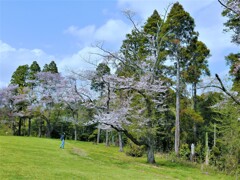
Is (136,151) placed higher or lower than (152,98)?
lower

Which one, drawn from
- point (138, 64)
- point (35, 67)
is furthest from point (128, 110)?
point (35, 67)

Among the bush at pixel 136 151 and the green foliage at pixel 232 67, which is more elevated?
the green foliage at pixel 232 67

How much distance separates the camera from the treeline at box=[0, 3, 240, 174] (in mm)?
15984

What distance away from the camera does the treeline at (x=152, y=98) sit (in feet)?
52.4

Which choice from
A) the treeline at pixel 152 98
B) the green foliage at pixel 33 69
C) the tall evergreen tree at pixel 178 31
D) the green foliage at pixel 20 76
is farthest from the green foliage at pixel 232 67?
the green foliage at pixel 20 76

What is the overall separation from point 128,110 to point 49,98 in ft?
66.4

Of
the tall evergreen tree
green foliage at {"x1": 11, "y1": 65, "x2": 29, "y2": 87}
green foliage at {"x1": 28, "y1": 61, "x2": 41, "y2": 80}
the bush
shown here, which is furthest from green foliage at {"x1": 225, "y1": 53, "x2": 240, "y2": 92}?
green foliage at {"x1": 11, "y1": 65, "x2": 29, "y2": 87}

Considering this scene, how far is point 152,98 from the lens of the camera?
57.5ft

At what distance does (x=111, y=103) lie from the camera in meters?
18.7

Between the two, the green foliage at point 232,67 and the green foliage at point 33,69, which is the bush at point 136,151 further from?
the green foliage at point 33,69

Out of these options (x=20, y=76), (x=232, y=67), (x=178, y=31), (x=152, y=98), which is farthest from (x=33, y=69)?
(x=232, y=67)

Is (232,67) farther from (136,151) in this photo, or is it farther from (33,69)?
(33,69)

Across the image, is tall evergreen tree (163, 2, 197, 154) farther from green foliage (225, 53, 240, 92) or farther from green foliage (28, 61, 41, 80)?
green foliage (28, 61, 41, 80)

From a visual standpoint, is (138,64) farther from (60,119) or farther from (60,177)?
(60,119)
